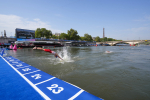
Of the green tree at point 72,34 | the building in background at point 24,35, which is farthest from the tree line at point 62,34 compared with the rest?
the building in background at point 24,35

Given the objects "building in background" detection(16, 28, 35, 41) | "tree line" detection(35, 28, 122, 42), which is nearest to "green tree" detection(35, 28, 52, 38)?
"tree line" detection(35, 28, 122, 42)

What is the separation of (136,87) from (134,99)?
169 centimetres

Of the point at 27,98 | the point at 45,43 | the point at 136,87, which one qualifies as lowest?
the point at 136,87

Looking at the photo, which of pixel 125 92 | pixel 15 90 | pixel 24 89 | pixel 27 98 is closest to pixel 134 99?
pixel 125 92

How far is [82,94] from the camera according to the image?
4.78 m

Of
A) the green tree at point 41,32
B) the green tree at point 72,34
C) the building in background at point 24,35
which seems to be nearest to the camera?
the building in background at point 24,35

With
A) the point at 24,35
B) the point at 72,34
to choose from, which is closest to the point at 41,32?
the point at 24,35

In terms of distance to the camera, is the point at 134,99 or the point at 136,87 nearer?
the point at 134,99

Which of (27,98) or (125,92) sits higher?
(27,98)

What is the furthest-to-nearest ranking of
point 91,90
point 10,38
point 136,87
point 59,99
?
point 10,38, point 136,87, point 91,90, point 59,99

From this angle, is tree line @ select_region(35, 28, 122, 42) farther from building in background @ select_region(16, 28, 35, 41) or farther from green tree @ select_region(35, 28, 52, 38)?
building in background @ select_region(16, 28, 35, 41)

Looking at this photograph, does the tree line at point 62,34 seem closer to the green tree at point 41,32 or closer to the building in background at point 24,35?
the green tree at point 41,32

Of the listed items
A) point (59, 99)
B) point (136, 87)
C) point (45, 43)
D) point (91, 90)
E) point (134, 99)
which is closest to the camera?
point (59, 99)

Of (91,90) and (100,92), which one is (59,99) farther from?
(100,92)
